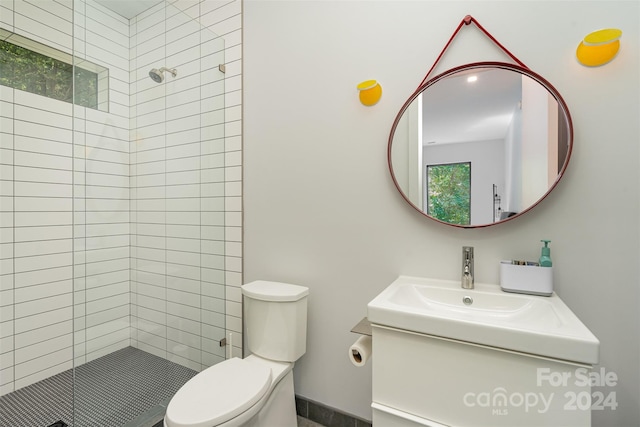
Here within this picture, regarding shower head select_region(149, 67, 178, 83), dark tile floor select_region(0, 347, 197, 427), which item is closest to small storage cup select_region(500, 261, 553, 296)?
dark tile floor select_region(0, 347, 197, 427)

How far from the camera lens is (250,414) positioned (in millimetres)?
1153

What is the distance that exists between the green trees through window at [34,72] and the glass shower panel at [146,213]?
19.7 inches

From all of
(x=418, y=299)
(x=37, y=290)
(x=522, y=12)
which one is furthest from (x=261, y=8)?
(x=37, y=290)

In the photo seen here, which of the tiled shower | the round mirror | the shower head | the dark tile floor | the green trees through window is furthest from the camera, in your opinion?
the green trees through window

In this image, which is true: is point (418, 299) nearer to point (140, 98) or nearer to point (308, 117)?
point (308, 117)

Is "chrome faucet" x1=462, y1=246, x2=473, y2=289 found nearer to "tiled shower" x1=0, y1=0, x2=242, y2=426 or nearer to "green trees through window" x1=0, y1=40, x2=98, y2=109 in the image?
"tiled shower" x1=0, y1=0, x2=242, y2=426

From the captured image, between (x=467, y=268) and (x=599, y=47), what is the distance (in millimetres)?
948

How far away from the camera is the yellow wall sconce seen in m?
1.06

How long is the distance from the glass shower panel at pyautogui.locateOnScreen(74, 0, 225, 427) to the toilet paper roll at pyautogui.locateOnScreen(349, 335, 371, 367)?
1.11m

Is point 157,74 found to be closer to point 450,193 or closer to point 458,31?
point 458,31

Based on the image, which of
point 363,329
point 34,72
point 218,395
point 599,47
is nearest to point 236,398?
point 218,395

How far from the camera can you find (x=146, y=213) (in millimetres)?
1776

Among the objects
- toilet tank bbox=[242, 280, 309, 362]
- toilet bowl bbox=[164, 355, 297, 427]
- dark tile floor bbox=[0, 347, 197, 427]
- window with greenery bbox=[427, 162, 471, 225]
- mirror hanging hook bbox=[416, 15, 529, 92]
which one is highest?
mirror hanging hook bbox=[416, 15, 529, 92]

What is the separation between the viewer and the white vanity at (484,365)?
2.64ft
